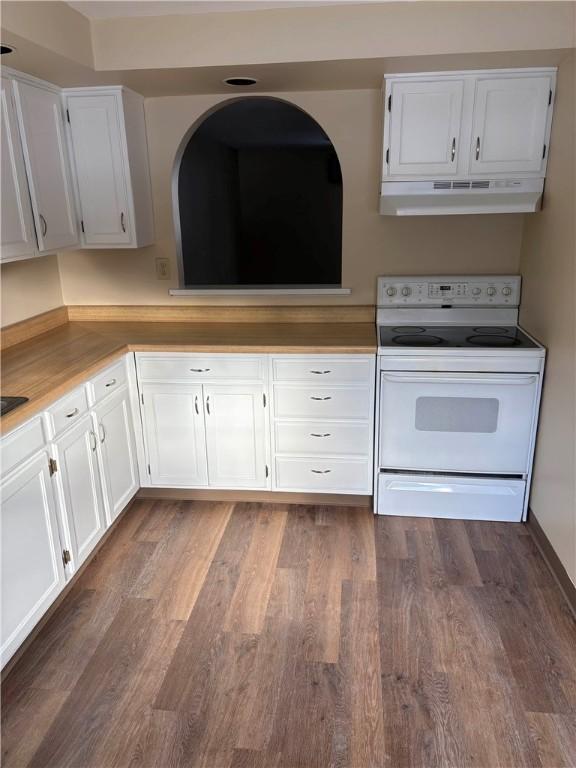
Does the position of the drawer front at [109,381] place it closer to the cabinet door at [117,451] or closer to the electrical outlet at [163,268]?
the cabinet door at [117,451]

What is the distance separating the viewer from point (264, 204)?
836 cm

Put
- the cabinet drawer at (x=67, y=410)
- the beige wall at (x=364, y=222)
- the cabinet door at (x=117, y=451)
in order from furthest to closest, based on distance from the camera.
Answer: the beige wall at (x=364, y=222)
the cabinet door at (x=117, y=451)
the cabinet drawer at (x=67, y=410)

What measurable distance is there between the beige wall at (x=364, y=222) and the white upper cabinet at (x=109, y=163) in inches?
6.0

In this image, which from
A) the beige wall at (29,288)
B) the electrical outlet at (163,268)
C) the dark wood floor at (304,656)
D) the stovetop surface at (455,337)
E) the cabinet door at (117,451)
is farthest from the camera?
the electrical outlet at (163,268)

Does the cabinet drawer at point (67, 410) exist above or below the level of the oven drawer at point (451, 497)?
above

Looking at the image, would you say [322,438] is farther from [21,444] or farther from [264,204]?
[264,204]

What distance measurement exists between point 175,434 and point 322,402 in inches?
30.8

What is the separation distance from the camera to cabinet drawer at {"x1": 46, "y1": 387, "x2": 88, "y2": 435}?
6.88 feet

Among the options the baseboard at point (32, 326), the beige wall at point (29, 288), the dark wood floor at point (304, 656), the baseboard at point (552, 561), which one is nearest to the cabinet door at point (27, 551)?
the dark wood floor at point (304, 656)

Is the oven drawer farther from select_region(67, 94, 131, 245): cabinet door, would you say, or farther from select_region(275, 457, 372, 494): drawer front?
select_region(67, 94, 131, 245): cabinet door

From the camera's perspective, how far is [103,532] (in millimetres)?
2545

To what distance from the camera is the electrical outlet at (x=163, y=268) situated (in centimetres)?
324

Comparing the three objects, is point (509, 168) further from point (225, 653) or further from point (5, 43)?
point (225, 653)

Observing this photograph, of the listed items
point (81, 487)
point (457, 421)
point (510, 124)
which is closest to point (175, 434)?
point (81, 487)
